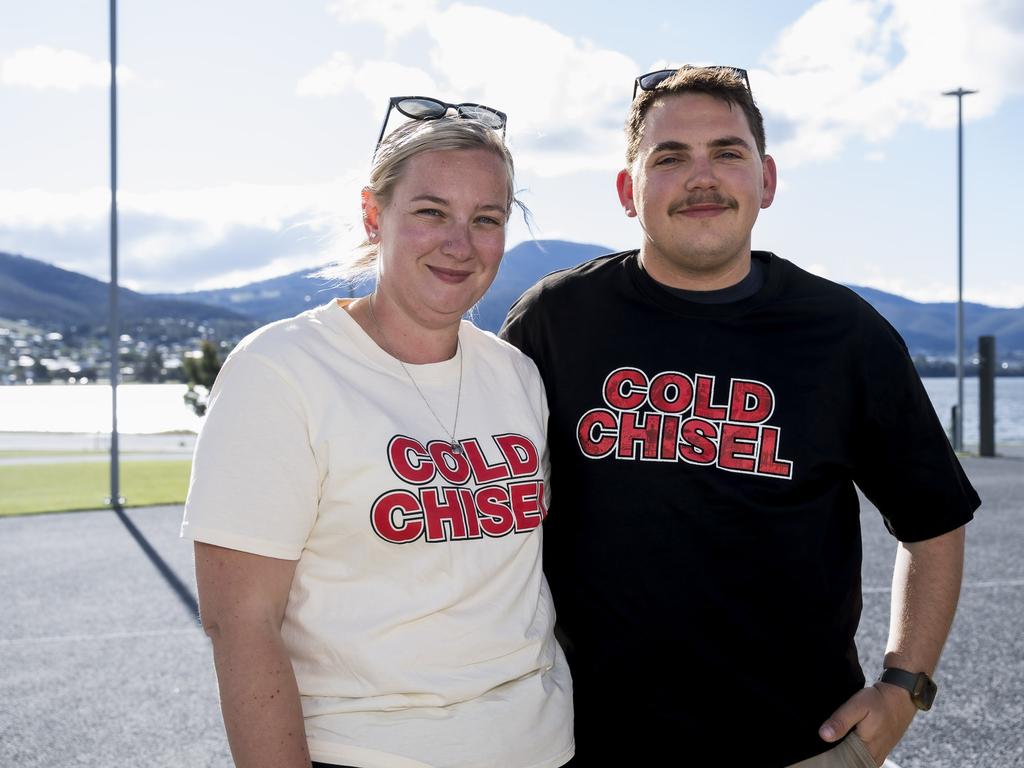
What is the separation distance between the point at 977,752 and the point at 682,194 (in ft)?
10.7

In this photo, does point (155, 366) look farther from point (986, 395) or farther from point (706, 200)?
point (706, 200)

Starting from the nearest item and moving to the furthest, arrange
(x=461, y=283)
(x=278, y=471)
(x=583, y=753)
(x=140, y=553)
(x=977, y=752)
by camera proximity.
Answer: (x=278, y=471)
(x=461, y=283)
(x=583, y=753)
(x=977, y=752)
(x=140, y=553)

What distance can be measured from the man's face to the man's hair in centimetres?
2

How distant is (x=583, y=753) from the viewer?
2.31 m

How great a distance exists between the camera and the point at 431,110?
86.0 inches

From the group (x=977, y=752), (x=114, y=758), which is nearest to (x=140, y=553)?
(x=114, y=758)

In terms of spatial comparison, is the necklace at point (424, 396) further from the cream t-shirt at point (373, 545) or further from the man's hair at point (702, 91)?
the man's hair at point (702, 91)

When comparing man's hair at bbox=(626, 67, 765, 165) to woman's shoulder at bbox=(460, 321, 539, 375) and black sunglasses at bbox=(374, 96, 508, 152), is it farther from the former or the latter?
woman's shoulder at bbox=(460, 321, 539, 375)

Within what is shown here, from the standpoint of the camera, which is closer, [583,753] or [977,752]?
[583,753]

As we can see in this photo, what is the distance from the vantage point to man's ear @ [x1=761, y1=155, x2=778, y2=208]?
2713mm

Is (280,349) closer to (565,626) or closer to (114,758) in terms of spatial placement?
(565,626)

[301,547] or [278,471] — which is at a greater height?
[278,471]

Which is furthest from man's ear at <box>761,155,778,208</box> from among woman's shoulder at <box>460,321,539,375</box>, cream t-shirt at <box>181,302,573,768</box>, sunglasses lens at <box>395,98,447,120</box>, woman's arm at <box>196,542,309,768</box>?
woman's arm at <box>196,542,309,768</box>

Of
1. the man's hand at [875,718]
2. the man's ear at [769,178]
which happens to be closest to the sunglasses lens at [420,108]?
the man's ear at [769,178]
